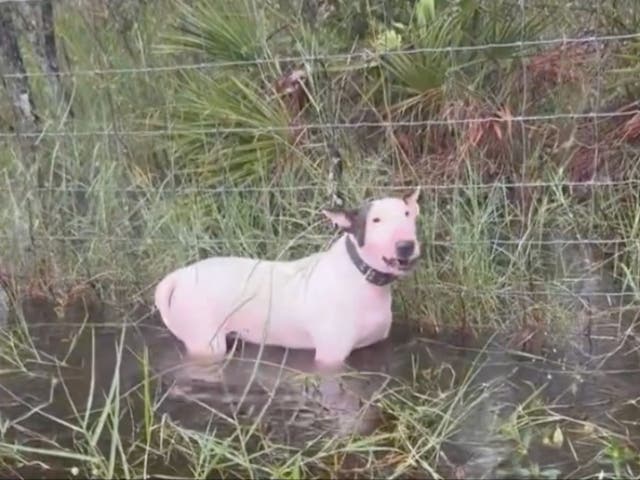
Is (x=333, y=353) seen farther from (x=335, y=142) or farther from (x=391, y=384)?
(x=335, y=142)

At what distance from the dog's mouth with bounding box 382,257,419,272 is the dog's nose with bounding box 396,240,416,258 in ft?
0.06

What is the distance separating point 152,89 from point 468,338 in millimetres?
1789

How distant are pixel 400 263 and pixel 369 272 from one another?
129 mm

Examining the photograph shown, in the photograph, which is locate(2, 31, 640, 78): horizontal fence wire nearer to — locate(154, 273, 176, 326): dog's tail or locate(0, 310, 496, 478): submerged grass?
locate(154, 273, 176, 326): dog's tail

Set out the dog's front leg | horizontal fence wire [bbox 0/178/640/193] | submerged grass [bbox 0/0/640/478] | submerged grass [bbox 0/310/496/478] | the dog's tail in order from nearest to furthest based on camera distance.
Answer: submerged grass [bbox 0/310/496/478] → the dog's front leg → the dog's tail → submerged grass [bbox 0/0/640/478] → horizontal fence wire [bbox 0/178/640/193]

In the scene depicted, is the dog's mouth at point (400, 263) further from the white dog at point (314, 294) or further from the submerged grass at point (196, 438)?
the submerged grass at point (196, 438)

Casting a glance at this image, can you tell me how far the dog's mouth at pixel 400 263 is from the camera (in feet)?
11.1

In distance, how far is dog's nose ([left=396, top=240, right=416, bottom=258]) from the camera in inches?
132

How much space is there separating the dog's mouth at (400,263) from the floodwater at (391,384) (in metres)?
0.32

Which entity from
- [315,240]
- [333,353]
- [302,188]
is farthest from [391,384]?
[302,188]

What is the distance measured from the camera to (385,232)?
3398 mm

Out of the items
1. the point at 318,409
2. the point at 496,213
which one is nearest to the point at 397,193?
the point at 496,213

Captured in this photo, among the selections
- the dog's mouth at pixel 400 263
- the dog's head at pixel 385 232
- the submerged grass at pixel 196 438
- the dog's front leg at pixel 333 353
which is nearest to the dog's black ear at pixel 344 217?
the dog's head at pixel 385 232

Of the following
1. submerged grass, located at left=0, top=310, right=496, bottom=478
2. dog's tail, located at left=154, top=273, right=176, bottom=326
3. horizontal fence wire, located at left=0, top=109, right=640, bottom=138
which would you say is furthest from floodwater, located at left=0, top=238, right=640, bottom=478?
horizontal fence wire, located at left=0, top=109, right=640, bottom=138
